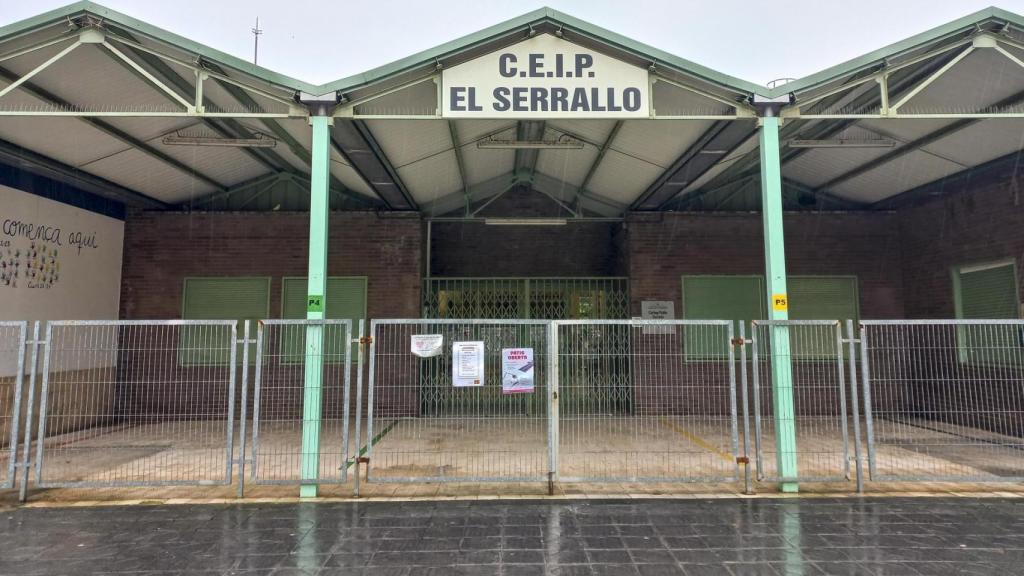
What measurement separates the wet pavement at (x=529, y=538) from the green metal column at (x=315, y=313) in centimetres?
42

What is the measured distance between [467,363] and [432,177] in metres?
4.42

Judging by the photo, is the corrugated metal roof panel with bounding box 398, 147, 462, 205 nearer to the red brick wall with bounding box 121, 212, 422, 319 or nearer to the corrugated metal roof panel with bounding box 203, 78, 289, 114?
the red brick wall with bounding box 121, 212, 422, 319

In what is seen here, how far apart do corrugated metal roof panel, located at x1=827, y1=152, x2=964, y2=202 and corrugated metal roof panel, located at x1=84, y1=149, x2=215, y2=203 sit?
449 inches

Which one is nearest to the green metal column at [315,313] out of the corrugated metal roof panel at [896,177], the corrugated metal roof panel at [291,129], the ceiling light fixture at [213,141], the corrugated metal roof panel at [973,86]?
the corrugated metal roof panel at [291,129]

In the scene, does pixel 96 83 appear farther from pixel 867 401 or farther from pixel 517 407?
pixel 867 401

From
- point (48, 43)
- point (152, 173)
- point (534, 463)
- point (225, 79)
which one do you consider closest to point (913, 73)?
point (534, 463)

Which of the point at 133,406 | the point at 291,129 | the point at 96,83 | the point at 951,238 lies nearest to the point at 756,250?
the point at 951,238

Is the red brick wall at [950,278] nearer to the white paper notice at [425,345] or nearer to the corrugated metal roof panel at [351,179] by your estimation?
the white paper notice at [425,345]

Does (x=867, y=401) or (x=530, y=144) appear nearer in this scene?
(x=867, y=401)

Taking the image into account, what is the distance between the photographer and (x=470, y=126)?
7.64 metres

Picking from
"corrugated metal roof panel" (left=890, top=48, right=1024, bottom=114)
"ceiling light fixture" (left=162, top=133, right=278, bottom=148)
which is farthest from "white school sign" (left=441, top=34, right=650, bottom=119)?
"corrugated metal roof panel" (left=890, top=48, right=1024, bottom=114)

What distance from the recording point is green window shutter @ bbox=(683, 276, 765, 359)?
35.7 ft

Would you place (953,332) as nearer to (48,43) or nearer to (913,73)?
(913,73)

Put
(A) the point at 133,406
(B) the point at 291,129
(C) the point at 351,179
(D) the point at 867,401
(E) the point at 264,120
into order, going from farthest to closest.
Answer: (A) the point at 133,406, (C) the point at 351,179, (B) the point at 291,129, (E) the point at 264,120, (D) the point at 867,401
